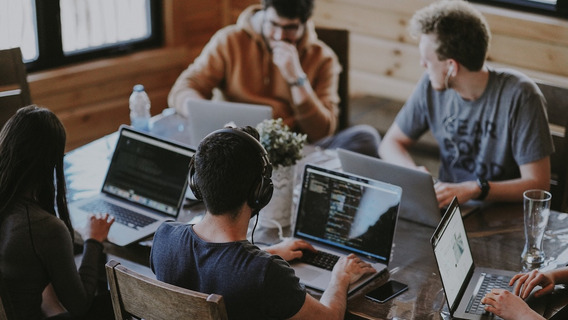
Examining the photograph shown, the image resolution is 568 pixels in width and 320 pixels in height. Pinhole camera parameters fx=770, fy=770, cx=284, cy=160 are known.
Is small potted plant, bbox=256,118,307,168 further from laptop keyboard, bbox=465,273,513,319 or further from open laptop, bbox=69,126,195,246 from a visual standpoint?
laptop keyboard, bbox=465,273,513,319

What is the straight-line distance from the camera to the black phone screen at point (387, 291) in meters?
1.98

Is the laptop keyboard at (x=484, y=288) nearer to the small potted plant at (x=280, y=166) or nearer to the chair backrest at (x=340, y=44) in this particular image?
the small potted plant at (x=280, y=166)

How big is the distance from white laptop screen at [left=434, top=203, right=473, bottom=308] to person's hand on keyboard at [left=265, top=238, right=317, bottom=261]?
403 mm

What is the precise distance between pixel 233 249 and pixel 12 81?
5.33 feet

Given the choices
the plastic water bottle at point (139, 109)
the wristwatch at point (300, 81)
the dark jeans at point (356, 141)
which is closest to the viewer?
the plastic water bottle at point (139, 109)

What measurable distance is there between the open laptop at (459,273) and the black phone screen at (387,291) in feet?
0.47

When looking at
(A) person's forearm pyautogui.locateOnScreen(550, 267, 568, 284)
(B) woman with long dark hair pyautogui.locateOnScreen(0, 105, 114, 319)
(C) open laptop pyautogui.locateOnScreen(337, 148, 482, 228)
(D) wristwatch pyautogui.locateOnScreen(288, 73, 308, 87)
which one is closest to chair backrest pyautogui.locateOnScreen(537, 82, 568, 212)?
(C) open laptop pyautogui.locateOnScreen(337, 148, 482, 228)

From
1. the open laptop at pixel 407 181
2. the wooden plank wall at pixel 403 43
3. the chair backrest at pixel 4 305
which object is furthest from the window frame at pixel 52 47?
the chair backrest at pixel 4 305

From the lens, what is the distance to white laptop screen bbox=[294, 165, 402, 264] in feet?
6.98

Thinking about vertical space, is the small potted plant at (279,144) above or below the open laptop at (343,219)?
above

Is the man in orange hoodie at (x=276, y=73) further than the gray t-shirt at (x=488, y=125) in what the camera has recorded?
Yes

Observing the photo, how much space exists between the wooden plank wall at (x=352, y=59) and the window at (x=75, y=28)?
0.21ft

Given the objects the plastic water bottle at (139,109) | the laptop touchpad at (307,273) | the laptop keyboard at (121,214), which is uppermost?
the plastic water bottle at (139,109)

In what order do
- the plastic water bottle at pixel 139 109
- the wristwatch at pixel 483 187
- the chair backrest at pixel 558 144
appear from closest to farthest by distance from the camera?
the wristwatch at pixel 483 187 < the chair backrest at pixel 558 144 < the plastic water bottle at pixel 139 109
